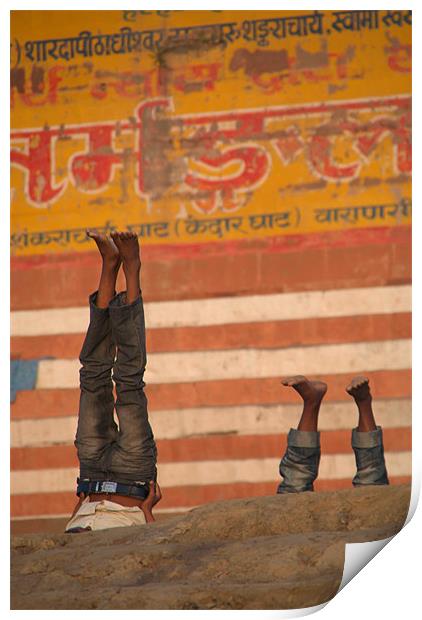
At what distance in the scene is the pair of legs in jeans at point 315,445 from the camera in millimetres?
3469

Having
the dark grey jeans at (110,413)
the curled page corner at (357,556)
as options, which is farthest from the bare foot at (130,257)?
the curled page corner at (357,556)

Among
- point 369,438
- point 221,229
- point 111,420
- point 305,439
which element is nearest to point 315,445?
point 305,439

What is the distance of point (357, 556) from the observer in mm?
2709

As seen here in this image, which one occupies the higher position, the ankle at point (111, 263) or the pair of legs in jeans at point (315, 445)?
the ankle at point (111, 263)

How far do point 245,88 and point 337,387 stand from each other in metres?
1.08

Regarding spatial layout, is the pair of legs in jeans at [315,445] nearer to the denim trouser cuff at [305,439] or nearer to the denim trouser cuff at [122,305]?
the denim trouser cuff at [305,439]

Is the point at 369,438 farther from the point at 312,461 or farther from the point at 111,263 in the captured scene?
the point at 111,263

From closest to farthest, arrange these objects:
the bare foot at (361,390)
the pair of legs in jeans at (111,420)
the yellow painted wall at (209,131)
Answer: the pair of legs in jeans at (111,420) < the bare foot at (361,390) < the yellow painted wall at (209,131)

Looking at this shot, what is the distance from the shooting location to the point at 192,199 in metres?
3.99

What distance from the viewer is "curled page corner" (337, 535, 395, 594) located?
264 cm

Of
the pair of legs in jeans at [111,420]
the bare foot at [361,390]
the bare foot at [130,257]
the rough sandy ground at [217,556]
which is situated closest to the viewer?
the rough sandy ground at [217,556]

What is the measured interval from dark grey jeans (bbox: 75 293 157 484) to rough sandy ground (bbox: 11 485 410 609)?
278 mm
